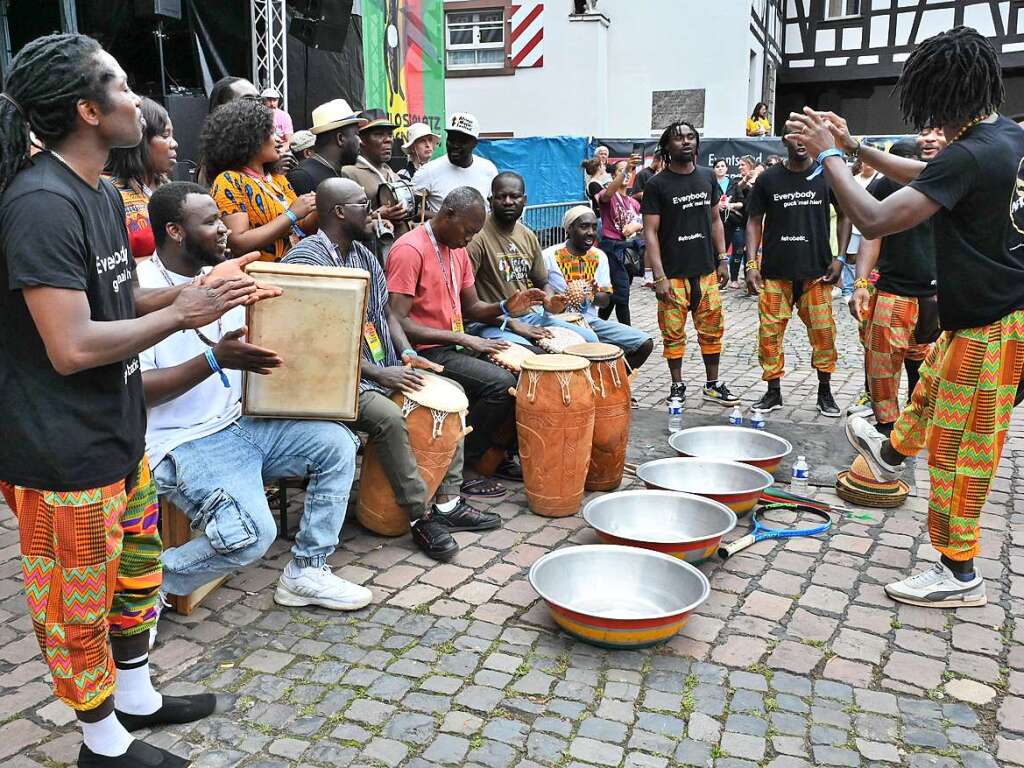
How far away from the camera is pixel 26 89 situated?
2.16 meters

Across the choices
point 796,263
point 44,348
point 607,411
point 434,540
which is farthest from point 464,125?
point 44,348

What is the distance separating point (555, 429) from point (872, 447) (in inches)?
60.4

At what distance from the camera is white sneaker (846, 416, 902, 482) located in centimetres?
407

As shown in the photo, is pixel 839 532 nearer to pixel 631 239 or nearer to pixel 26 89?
pixel 26 89

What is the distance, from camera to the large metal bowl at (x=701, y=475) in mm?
4539

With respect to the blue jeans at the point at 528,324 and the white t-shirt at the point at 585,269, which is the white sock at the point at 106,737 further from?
the white t-shirt at the point at 585,269

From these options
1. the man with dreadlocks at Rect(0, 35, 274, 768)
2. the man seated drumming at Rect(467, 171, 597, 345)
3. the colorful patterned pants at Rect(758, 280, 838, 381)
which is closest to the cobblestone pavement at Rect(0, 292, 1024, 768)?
the man with dreadlocks at Rect(0, 35, 274, 768)

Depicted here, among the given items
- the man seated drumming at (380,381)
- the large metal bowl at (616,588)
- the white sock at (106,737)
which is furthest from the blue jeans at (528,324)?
the white sock at (106,737)

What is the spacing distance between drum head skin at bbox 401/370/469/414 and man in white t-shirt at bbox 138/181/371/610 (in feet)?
1.89

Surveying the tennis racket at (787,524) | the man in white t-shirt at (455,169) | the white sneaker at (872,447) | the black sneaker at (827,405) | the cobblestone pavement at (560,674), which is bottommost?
the cobblestone pavement at (560,674)

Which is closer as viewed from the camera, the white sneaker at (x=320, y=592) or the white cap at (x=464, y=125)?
the white sneaker at (x=320, y=592)

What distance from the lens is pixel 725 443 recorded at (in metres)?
5.19

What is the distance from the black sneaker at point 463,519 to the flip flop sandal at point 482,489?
432mm

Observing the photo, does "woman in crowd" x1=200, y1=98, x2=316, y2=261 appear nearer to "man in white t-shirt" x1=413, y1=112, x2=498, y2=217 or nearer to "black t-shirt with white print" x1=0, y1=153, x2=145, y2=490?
"black t-shirt with white print" x1=0, y1=153, x2=145, y2=490
